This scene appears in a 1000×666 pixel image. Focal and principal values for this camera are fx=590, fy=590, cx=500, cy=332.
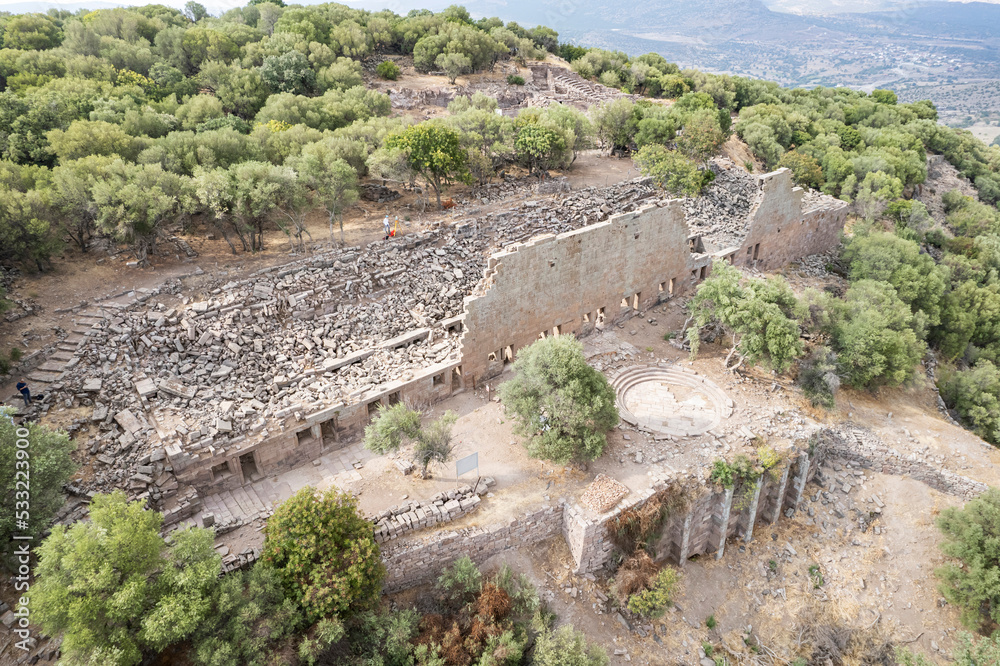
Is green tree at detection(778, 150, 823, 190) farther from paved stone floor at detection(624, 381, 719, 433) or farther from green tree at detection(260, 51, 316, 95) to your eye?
green tree at detection(260, 51, 316, 95)

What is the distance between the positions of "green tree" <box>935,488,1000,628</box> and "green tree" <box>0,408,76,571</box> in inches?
1174

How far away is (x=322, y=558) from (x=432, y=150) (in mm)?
25139

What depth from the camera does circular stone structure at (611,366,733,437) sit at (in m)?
25.2

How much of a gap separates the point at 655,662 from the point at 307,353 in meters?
18.4

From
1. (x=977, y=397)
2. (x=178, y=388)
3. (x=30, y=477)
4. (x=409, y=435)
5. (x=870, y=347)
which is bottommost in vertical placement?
(x=977, y=397)

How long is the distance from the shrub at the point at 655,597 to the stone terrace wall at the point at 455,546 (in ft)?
12.1

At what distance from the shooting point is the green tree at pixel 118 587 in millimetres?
14344

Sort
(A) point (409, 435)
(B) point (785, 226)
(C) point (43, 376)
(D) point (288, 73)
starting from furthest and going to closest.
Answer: (D) point (288, 73) < (B) point (785, 226) < (C) point (43, 376) < (A) point (409, 435)

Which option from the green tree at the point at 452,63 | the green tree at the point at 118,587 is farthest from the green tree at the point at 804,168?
the green tree at the point at 118,587

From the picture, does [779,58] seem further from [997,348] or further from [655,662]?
[655,662]

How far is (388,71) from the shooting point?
59844 mm

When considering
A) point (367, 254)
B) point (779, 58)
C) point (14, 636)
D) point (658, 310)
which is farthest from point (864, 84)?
point (14, 636)

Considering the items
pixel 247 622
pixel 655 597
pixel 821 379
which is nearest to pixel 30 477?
pixel 247 622

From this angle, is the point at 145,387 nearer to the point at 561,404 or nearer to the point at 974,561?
the point at 561,404
